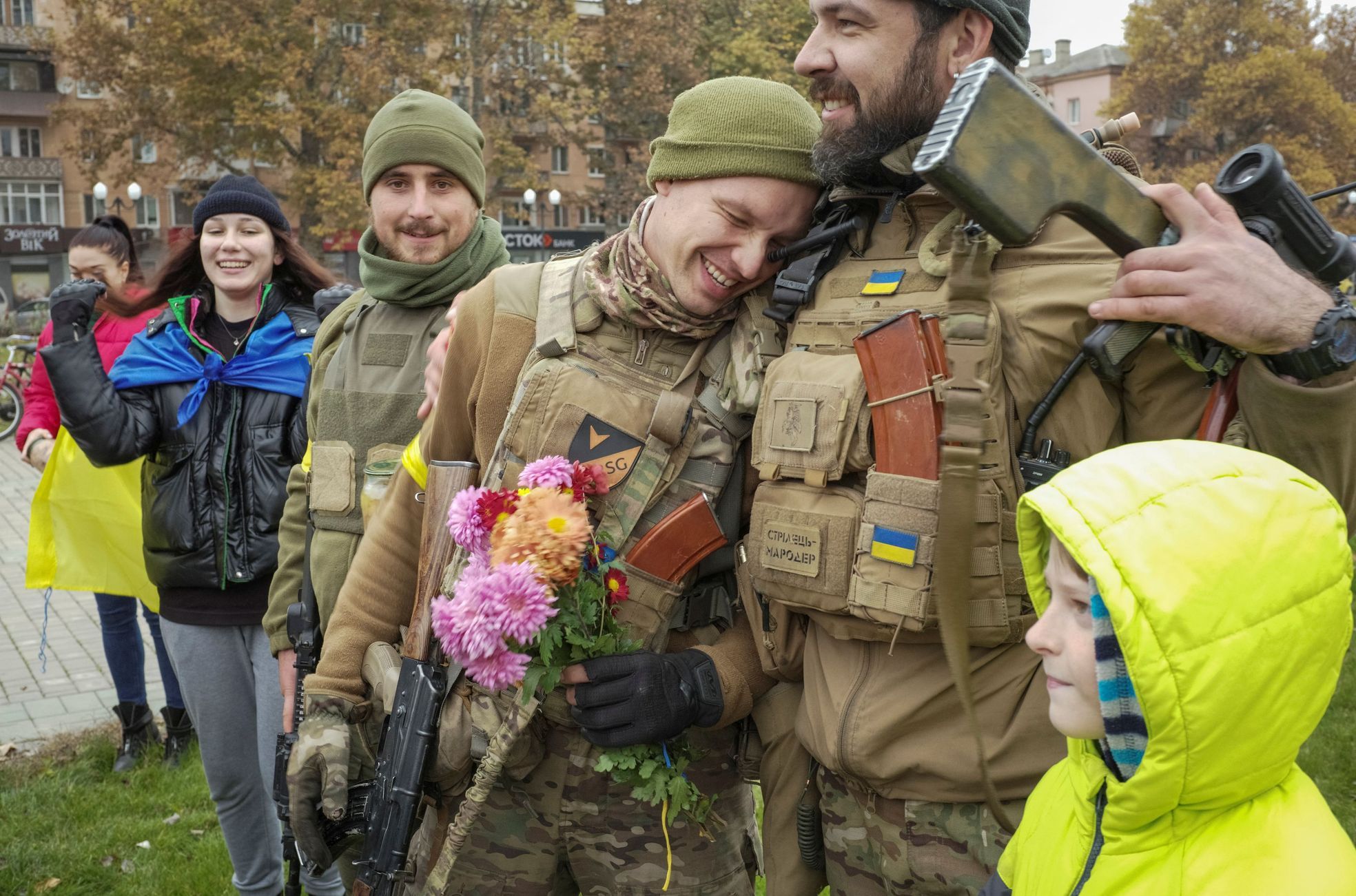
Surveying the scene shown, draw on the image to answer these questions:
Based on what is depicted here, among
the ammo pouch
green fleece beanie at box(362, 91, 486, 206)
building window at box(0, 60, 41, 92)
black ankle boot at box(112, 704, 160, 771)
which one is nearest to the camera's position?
the ammo pouch

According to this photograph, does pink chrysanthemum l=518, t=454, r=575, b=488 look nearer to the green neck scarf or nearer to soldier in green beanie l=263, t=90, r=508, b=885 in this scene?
soldier in green beanie l=263, t=90, r=508, b=885

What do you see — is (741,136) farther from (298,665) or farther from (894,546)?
(298,665)

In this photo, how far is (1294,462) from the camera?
1.70m

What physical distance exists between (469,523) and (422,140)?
5.07 feet

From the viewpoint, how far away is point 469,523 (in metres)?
2.15

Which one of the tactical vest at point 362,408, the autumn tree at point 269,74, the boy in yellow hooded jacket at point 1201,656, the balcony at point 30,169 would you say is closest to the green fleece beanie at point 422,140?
the tactical vest at point 362,408

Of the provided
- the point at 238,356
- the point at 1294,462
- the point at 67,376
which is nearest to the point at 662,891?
the point at 1294,462

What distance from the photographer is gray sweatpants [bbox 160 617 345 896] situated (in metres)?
3.56

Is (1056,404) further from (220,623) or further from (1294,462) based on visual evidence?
(220,623)

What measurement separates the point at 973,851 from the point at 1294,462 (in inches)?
32.2

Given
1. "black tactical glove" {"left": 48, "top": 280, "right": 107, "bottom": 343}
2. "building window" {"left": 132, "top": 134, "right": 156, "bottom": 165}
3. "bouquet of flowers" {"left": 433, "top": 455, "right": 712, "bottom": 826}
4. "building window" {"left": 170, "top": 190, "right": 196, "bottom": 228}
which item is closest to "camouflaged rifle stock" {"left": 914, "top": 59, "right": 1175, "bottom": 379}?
"bouquet of flowers" {"left": 433, "top": 455, "right": 712, "bottom": 826}

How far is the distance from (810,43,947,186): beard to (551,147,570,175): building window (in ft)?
155

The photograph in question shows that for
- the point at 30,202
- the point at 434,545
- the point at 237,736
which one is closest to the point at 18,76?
the point at 30,202

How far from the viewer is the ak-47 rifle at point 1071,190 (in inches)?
61.3
